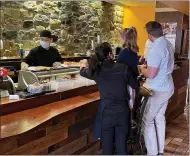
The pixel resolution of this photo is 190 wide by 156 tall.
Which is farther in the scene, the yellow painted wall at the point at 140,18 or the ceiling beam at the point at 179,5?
the yellow painted wall at the point at 140,18

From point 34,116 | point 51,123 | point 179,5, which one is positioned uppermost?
point 179,5

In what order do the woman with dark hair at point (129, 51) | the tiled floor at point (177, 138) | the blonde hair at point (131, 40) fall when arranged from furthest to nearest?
the tiled floor at point (177, 138)
the blonde hair at point (131, 40)
the woman with dark hair at point (129, 51)

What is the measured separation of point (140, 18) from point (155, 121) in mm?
6005

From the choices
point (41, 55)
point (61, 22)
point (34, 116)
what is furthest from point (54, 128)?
point (61, 22)

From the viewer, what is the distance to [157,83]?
9.53 ft

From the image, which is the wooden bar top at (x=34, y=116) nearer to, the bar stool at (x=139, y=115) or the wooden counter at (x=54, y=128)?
the wooden counter at (x=54, y=128)

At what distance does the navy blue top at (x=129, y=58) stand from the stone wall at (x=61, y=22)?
303cm

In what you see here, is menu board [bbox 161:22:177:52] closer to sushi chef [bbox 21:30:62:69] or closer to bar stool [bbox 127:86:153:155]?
sushi chef [bbox 21:30:62:69]

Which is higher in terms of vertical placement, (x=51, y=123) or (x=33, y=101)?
(x=33, y=101)

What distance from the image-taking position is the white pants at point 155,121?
2.94 m

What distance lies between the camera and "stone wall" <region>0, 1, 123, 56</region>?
17.3 feet

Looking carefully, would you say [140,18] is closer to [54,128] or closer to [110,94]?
[110,94]

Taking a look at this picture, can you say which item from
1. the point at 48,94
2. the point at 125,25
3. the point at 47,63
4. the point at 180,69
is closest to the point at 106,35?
the point at 125,25

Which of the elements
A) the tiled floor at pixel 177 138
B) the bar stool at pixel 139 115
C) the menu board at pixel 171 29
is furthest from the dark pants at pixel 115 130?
the menu board at pixel 171 29
